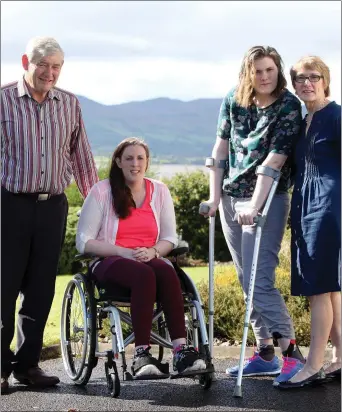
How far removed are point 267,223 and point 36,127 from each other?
1.52 meters

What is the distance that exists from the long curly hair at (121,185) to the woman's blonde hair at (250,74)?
2.23ft

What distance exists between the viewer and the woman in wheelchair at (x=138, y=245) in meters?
5.55

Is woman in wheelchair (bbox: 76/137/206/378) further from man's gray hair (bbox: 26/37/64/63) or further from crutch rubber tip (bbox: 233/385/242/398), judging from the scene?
man's gray hair (bbox: 26/37/64/63)

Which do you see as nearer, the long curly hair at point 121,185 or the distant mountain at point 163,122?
the long curly hair at point 121,185

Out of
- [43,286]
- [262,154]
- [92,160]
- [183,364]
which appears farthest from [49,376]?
[262,154]

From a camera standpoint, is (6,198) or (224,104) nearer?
(6,198)

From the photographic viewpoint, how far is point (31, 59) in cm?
570

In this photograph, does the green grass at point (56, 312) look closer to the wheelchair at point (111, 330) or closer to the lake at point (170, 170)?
the wheelchair at point (111, 330)

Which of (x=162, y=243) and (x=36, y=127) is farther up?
(x=36, y=127)

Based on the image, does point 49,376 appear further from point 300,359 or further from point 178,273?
point 300,359

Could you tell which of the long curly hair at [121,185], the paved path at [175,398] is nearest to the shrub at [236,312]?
the paved path at [175,398]

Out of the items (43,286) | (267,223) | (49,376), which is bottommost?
(49,376)

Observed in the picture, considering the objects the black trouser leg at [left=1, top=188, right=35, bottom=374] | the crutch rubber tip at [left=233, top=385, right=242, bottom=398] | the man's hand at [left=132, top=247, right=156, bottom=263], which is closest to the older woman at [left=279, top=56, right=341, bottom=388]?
the crutch rubber tip at [left=233, top=385, right=242, bottom=398]

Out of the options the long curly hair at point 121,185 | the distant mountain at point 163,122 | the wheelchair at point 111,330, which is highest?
the distant mountain at point 163,122
